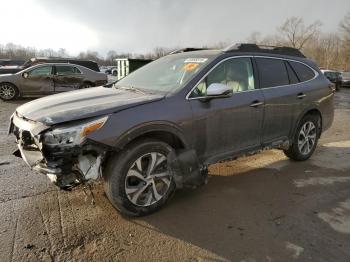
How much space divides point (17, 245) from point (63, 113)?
1.26 metres

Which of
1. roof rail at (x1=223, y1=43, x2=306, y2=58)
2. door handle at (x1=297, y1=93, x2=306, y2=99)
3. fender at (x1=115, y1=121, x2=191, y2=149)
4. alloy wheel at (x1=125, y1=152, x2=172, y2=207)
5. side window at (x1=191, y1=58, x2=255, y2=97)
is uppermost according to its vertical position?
roof rail at (x1=223, y1=43, x2=306, y2=58)

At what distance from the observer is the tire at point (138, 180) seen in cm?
349

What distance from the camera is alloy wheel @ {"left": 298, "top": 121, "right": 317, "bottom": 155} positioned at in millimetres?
5755

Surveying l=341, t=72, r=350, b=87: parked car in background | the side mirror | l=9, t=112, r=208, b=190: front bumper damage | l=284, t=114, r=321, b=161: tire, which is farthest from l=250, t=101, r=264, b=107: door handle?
l=341, t=72, r=350, b=87: parked car in background

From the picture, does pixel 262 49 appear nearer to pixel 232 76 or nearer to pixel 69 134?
pixel 232 76

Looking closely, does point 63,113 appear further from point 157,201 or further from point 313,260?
point 313,260

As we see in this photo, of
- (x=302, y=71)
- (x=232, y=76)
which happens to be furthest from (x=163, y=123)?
(x=302, y=71)

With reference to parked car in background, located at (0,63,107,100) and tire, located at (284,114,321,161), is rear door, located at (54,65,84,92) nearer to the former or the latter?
parked car in background, located at (0,63,107,100)

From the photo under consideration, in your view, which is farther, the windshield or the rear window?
the rear window

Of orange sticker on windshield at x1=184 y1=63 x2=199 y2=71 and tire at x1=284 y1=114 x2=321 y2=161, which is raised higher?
orange sticker on windshield at x1=184 y1=63 x2=199 y2=71

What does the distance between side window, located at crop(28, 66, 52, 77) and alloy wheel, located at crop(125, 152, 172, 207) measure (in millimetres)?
12342

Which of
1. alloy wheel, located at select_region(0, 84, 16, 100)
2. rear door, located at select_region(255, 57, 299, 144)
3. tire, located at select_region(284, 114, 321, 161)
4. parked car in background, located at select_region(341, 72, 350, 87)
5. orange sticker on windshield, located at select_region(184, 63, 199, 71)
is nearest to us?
orange sticker on windshield, located at select_region(184, 63, 199, 71)

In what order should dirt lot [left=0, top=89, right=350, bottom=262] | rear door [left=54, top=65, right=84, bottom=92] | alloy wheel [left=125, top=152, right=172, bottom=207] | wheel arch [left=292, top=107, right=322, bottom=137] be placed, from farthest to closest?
rear door [left=54, top=65, right=84, bottom=92] < wheel arch [left=292, top=107, right=322, bottom=137] < alloy wheel [left=125, top=152, right=172, bottom=207] < dirt lot [left=0, top=89, right=350, bottom=262]

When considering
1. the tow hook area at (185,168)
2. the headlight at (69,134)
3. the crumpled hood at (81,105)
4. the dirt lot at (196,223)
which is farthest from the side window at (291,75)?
the headlight at (69,134)
